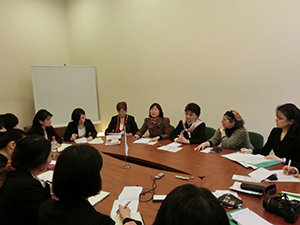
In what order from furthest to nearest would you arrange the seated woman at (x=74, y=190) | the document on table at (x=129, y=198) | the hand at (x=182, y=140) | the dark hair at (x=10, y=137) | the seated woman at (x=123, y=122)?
the seated woman at (x=123, y=122) < the hand at (x=182, y=140) < the dark hair at (x=10, y=137) < the document on table at (x=129, y=198) < the seated woman at (x=74, y=190)

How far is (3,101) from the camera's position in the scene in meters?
4.80

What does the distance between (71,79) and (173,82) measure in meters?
2.48

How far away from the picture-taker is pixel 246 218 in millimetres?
1236

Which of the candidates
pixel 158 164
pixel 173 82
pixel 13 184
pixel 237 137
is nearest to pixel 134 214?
pixel 13 184

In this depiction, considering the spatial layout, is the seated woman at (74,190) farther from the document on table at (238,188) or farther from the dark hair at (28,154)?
the document on table at (238,188)

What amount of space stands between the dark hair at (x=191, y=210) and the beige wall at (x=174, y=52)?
2.94 m

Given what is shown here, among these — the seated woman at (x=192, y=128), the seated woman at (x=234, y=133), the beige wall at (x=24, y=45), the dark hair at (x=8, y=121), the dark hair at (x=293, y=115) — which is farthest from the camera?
the beige wall at (x=24, y=45)

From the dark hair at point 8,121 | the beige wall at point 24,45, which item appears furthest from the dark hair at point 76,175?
the beige wall at point 24,45

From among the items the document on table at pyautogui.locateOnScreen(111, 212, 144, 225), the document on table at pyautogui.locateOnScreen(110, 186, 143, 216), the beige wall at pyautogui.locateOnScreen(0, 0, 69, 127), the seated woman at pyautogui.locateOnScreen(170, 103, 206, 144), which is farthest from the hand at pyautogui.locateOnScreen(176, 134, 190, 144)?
the beige wall at pyautogui.locateOnScreen(0, 0, 69, 127)

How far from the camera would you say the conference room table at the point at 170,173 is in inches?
56.8

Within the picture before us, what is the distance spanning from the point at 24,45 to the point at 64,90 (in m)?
1.40

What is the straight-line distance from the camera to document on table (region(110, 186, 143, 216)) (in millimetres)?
1426

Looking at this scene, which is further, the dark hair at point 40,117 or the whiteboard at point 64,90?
the whiteboard at point 64,90

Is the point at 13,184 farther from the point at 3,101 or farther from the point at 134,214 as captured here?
the point at 3,101
